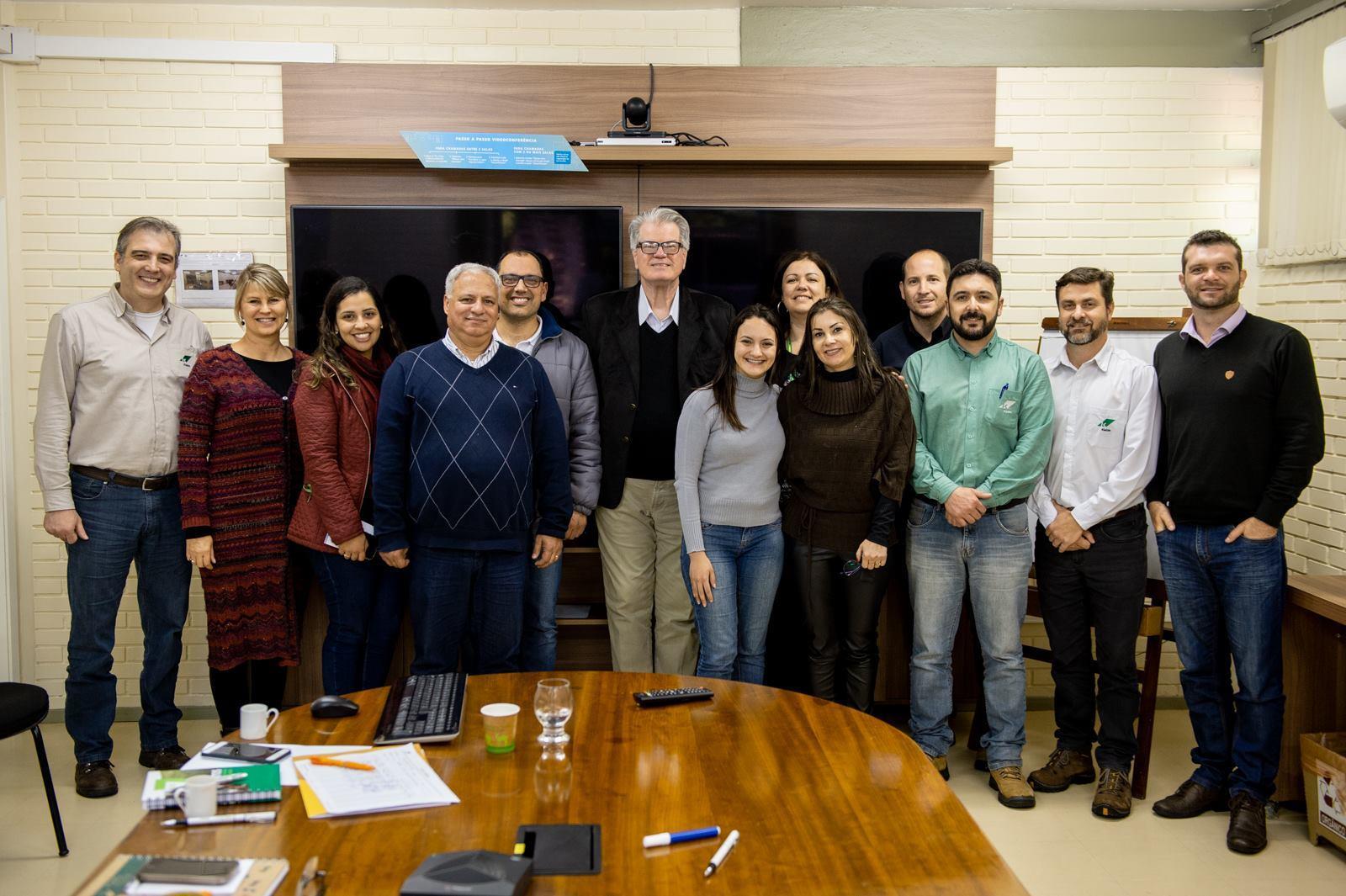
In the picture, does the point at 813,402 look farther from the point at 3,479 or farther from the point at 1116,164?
→ the point at 3,479

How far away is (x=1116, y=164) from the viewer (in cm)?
448

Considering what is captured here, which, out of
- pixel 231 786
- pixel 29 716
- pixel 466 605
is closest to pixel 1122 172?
pixel 466 605

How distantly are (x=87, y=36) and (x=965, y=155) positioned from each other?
11.5 ft

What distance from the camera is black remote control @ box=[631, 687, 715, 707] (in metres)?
2.27

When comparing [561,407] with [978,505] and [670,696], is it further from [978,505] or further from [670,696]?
[670,696]

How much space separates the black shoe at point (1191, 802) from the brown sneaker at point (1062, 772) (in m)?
0.26

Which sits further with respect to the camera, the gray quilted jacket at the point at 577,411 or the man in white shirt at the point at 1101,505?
the gray quilted jacket at the point at 577,411

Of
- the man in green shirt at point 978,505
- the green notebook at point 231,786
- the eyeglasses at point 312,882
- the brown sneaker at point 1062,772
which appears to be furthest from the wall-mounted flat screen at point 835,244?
the eyeglasses at point 312,882

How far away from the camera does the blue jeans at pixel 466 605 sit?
131 inches

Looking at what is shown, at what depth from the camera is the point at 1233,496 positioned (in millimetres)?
3262

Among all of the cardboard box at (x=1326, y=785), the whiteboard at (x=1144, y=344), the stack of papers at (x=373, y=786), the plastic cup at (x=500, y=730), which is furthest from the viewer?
the whiteboard at (x=1144, y=344)

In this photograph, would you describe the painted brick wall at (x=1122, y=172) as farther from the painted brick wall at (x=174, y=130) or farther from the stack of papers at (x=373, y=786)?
the stack of papers at (x=373, y=786)

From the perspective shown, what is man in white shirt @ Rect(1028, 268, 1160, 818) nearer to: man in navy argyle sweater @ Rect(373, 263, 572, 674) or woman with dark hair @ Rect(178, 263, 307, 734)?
man in navy argyle sweater @ Rect(373, 263, 572, 674)

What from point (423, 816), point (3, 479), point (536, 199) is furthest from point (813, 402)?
point (3, 479)
